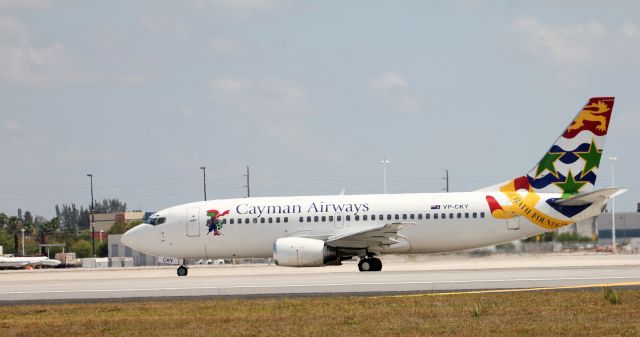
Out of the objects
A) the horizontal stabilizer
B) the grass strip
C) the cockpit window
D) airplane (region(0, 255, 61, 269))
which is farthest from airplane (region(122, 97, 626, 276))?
airplane (region(0, 255, 61, 269))

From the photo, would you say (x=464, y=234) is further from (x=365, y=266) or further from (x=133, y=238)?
(x=133, y=238)

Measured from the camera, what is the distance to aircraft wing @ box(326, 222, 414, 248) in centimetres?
3800

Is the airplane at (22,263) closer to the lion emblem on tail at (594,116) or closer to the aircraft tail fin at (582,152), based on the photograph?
the aircraft tail fin at (582,152)

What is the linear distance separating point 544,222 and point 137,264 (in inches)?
1492

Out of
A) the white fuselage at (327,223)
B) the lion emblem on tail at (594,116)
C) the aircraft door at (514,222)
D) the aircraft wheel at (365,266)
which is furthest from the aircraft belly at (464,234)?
the lion emblem on tail at (594,116)

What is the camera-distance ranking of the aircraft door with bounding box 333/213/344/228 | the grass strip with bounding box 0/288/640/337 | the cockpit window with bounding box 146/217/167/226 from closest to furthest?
the grass strip with bounding box 0/288/640/337
the aircraft door with bounding box 333/213/344/228
the cockpit window with bounding box 146/217/167/226

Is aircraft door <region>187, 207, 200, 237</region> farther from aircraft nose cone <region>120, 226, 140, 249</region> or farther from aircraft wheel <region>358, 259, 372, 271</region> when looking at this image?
aircraft wheel <region>358, 259, 372, 271</region>

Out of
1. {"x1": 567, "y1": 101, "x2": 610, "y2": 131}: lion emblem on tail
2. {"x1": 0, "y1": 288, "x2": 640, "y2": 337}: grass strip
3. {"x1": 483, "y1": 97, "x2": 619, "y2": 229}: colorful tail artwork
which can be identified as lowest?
{"x1": 0, "y1": 288, "x2": 640, "y2": 337}: grass strip

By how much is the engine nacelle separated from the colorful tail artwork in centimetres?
626

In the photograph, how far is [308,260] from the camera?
38.5m

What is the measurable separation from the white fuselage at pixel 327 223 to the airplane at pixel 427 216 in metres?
0.04

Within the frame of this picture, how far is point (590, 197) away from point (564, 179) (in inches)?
57.3

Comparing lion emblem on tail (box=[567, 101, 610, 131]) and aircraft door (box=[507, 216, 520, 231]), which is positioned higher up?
lion emblem on tail (box=[567, 101, 610, 131])

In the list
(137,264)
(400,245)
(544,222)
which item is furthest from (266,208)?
(137,264)
